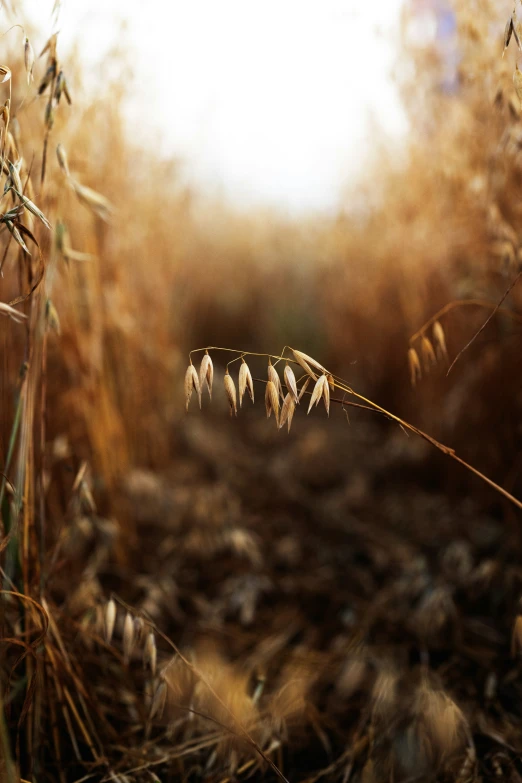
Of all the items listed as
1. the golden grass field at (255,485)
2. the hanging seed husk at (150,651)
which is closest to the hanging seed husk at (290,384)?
the golden grass field at (255,485)

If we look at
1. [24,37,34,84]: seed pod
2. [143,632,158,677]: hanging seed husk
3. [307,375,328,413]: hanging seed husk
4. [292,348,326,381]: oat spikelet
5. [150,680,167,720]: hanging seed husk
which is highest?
[24,37,34,84]: seed pod

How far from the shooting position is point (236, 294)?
10.3ft

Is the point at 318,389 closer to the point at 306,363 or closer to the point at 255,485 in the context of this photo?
the point at 306,363

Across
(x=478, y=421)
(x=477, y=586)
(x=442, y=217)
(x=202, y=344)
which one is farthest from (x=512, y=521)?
(x=202, y=344)

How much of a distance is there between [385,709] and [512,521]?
18.8 inches

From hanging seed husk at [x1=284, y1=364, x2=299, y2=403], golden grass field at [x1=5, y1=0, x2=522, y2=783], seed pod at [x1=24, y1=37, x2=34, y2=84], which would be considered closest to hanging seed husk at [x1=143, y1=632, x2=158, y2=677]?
golden grass field at [x1=5, y1=0, x2=522, y2=783]

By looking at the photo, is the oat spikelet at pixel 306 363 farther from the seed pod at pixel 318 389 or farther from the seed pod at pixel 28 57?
the seed pod at pixel 28 57

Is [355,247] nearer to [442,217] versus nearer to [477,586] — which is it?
[442,217]

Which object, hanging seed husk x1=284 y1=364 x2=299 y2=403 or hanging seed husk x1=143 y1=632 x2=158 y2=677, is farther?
hanging seed husk x1=143 y1=632 x2=158 y2=677

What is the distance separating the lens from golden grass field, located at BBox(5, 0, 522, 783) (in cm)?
72

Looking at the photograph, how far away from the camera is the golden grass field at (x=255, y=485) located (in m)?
0.72

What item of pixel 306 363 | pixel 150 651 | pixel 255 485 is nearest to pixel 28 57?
pixel 306 363

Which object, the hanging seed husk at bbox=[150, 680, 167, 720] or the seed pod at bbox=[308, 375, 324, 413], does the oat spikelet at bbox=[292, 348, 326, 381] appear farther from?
the hanging seed husk at bbox=[150, 680, 167, 720]

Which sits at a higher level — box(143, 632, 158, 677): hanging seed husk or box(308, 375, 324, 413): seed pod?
box(308, 375, 324, 413): seed pod
